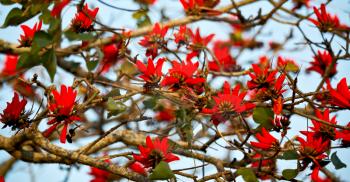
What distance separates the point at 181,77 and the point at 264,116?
23cm

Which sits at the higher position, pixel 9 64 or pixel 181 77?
pixel 9 64

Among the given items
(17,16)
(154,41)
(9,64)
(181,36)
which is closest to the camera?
(17,16)

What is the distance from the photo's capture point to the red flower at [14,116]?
1171mm

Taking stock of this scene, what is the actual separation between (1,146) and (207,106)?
64 centimetres

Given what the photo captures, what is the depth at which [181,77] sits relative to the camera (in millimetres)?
A: 1210

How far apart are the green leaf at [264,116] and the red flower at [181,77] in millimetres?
156

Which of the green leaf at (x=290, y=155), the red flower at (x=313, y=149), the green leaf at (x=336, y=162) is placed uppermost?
the red flower at (x=313, y=149)

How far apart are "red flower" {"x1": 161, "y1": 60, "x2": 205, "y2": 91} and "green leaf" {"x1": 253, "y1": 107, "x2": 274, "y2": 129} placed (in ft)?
0.51

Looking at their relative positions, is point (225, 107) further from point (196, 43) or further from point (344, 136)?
point (196, 43)

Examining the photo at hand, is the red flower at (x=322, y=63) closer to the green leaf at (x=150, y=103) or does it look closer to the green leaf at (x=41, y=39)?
the green leaf at (x=150, y=103)

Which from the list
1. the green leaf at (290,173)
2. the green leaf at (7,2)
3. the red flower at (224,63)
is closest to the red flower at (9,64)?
the red flower at (224,63)

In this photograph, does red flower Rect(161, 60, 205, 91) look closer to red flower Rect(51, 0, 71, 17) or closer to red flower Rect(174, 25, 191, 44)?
red flower Rect(51, 0, 71, 17)

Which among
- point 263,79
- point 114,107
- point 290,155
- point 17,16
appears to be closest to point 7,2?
point 17,16

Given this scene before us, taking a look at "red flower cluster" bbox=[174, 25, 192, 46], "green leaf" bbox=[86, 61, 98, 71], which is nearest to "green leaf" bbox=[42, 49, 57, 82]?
"green leaf" bbox=[86, 61, 98, 71]
